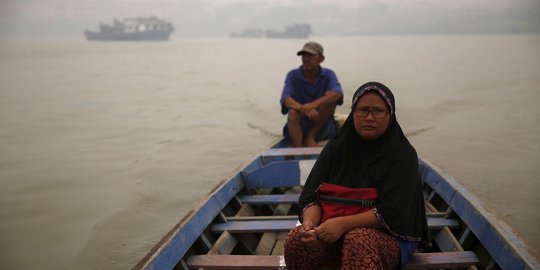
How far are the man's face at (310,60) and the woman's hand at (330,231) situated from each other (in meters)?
2.74

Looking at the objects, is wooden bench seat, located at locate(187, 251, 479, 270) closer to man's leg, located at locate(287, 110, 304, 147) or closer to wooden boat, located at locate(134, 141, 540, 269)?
wooden boat, located at locate(134, 141, 540, 269)

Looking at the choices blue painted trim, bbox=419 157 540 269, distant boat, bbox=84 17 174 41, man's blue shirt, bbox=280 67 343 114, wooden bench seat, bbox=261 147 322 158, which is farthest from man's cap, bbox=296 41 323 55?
distant boat, bbox=84 17 174 41

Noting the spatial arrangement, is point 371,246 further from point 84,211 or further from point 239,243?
point 84,211

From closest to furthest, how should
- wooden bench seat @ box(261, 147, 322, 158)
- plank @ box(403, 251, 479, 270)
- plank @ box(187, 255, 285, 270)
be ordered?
plank @ box(403, 251, 479, 270)
plank @ box(187, 255, 285, 270)
wooden bench seat @ box(261, 147, 322, 158)

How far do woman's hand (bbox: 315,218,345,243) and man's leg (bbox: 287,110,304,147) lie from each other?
2720 millimetres

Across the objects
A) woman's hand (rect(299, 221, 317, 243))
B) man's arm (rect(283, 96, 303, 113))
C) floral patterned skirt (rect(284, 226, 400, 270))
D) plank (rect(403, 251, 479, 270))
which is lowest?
plank (rect(403, 251, 479, 270))

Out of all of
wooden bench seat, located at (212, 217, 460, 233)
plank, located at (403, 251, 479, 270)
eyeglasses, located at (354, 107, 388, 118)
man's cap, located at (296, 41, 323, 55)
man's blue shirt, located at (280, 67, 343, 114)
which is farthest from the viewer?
man's blue shirt, located at (280, 67, 343, 114)

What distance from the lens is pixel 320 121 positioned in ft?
15.4

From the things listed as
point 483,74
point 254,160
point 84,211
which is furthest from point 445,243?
point 483,74

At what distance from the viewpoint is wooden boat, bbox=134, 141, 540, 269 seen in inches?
87.7

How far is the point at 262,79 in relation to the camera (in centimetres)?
1964

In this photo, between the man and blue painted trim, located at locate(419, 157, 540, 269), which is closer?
blue painted trim, located at locate(419, 157, 540, 269)

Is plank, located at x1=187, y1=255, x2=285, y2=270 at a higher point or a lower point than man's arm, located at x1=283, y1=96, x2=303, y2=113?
lower

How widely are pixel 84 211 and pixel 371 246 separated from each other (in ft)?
13.1
